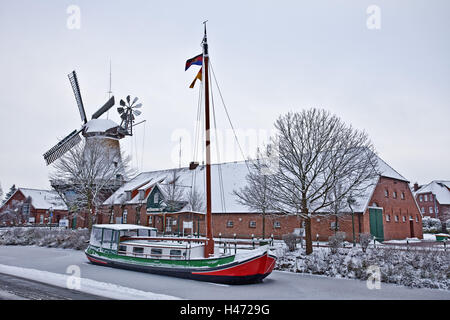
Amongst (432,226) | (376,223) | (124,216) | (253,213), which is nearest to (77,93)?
(124,216)

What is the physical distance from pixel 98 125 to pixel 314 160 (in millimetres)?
37435

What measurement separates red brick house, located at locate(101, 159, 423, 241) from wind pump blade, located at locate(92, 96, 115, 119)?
12.4 metres

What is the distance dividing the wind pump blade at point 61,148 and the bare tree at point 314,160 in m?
34.8

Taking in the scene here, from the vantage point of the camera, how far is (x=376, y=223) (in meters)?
27.9

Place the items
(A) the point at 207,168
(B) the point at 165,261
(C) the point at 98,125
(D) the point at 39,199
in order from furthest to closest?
1. (D) the point at 39,199
2. (C) the point at 98,125
3. (A) the point at 207,168
4. (B) the point at 165,261

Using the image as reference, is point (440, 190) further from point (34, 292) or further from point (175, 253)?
point (34, 292)

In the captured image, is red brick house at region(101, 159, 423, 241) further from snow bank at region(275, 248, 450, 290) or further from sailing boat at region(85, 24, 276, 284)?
sailing boat at region(85, 24, 276, 284)

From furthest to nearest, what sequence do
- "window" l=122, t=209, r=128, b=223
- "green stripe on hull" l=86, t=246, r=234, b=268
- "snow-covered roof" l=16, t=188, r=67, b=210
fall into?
"snow-covered roof" l=16, t=188, r=67, b=210, "window" l=122, t=209, r=128, b=223, "green stripe on hull" l=86, t=246, r=234, b=268

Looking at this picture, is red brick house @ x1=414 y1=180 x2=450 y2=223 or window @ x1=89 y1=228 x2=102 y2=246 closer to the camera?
window @ x1=89 y1=228 x2=102 y2=246

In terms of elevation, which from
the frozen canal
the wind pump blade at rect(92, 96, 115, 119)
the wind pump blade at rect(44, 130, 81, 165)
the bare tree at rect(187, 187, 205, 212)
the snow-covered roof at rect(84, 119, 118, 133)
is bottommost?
the frozen canal

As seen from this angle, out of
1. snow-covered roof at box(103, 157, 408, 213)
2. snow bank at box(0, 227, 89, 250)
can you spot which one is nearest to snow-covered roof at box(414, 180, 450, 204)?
snow-covered roof at box(103, 157, 408, 213)

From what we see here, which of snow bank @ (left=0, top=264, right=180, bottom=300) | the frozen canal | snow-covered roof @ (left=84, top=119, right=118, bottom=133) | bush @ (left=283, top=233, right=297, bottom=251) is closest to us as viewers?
snow bank @ (left=0, top=264, right=180, bottom=300)

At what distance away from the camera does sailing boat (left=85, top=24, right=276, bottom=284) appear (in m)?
14.0
